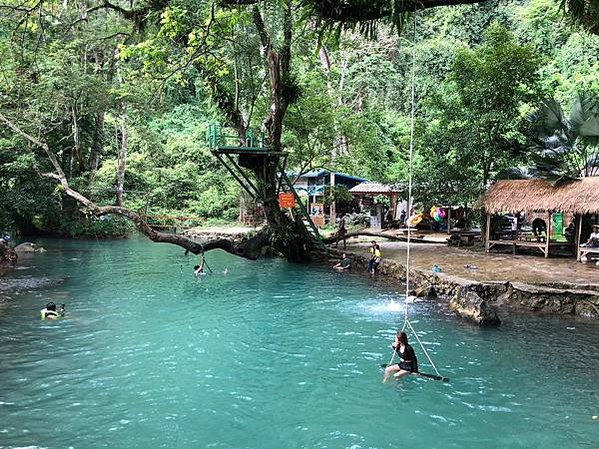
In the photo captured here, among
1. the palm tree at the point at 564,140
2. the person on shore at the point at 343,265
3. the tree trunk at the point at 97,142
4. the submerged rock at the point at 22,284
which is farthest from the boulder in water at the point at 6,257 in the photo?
the palm tree at the point at 564,140

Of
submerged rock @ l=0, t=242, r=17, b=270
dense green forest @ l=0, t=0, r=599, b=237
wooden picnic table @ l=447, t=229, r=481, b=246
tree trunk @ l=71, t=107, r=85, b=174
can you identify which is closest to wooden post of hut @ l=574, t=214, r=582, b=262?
dense green forest @ l=0, t=0, r=599, b=237

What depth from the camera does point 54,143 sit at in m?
29.0

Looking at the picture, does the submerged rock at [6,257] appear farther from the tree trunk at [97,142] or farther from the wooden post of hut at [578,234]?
the wooden post of hut at [578,234]

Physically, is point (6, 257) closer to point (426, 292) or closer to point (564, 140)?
point (426, 292)

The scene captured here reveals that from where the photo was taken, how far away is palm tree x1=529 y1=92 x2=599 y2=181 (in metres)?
17.9

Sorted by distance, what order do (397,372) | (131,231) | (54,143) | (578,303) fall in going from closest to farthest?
(397,372) < (578,303) < (54,143) < (131,231)

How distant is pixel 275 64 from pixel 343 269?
8445 millimetres

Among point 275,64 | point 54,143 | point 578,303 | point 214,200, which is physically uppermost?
point 275,64

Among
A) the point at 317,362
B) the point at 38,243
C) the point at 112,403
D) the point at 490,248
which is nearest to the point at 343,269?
the point at 490,248

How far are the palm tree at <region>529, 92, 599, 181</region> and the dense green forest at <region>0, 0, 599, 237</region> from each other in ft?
0.21

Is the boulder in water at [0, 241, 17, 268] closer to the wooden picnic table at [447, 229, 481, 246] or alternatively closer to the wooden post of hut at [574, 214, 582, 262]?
the wooden picnic table at [447, 229, 481, 246]

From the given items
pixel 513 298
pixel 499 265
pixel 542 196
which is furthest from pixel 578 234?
pixel 513 298

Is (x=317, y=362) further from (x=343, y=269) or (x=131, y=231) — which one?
(x=131, y=231)

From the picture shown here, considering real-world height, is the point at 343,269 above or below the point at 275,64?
below
